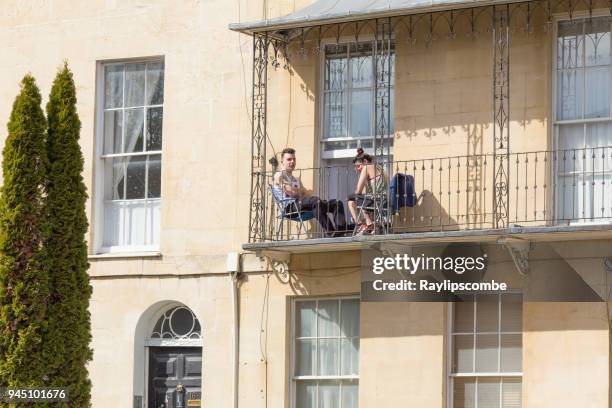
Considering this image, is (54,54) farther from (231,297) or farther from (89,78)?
(231,297)

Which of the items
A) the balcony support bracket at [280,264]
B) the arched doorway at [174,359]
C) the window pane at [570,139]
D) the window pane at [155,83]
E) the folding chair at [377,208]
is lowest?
the arched doorway at [174,359]

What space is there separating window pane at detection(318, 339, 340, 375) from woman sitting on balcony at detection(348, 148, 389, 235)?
1656 millimetres

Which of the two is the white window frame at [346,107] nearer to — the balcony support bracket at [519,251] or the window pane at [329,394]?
the balcony support bracket at [519,251]

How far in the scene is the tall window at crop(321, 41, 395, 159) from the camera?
2127 cm

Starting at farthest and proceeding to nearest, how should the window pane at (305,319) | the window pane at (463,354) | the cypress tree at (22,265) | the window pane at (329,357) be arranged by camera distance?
the window pane at (305,319)
the window pane at (329,357)
the window pane at (463,354)
the cypress tree at (22,265)

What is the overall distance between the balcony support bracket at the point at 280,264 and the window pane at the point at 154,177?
2044 mm

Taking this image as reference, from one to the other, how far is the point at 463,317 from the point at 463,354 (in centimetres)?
45

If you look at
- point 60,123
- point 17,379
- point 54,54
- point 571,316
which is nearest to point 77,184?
point 60,123

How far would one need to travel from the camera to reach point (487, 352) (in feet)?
66.4

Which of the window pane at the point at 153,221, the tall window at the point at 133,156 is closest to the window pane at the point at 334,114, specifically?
the tall window at the point at 133,156

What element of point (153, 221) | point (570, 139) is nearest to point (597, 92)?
point (570, 139)

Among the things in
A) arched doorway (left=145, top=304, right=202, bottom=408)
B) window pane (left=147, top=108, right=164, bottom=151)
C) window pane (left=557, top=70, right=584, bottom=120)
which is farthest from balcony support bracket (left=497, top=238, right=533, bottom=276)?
window pane (left=147, top=108, right=164, bottom=151)

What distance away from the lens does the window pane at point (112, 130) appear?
22.9 m

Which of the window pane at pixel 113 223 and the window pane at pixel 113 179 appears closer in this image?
the window pane at pixel 113 223
